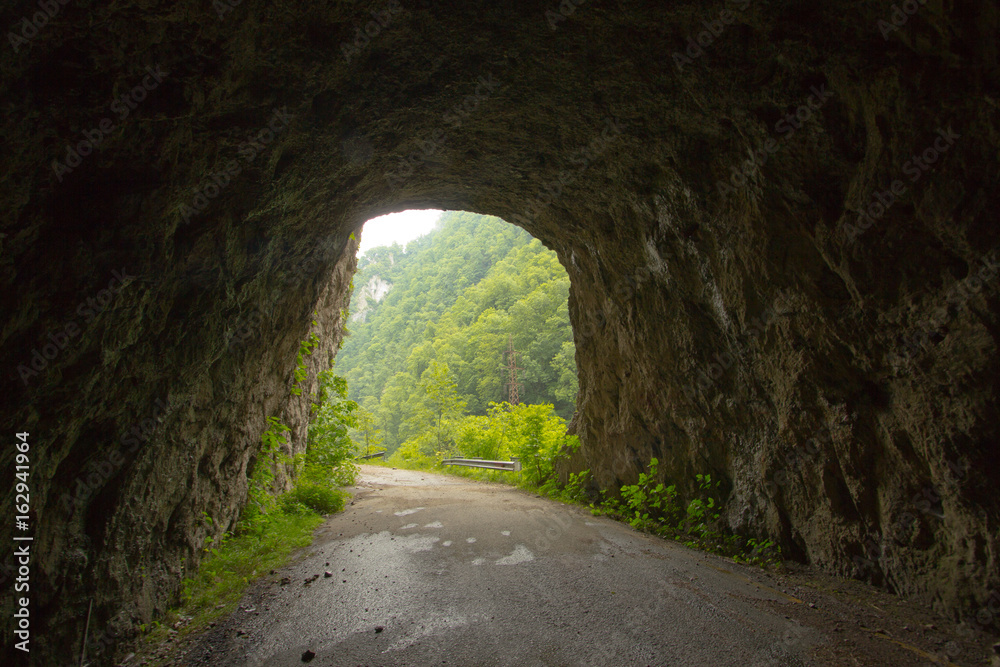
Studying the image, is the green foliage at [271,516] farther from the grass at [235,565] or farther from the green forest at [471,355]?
the green forest at [471,355]

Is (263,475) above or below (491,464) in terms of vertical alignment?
above

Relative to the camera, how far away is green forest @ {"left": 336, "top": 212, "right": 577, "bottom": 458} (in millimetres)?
21883

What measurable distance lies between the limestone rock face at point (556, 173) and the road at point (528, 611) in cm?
94

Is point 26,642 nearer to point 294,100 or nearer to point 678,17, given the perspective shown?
point 294,100

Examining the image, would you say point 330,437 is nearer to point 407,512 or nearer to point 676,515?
point 407,512

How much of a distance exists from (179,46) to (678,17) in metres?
3.77

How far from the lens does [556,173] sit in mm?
6758

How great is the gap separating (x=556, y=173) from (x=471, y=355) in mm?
43826

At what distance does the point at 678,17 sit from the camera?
3908 mm

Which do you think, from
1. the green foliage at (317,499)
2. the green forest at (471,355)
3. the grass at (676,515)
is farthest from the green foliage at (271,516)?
the grass at (676,515)

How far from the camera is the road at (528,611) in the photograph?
3357 millimetres

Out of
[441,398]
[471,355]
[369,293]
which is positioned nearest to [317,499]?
[441,398]

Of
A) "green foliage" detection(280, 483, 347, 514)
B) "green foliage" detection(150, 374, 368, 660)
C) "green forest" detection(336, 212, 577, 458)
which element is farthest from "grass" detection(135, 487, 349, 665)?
"green forest" detection(336, 212, 577, 458)

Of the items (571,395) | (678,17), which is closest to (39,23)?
(678,17)
